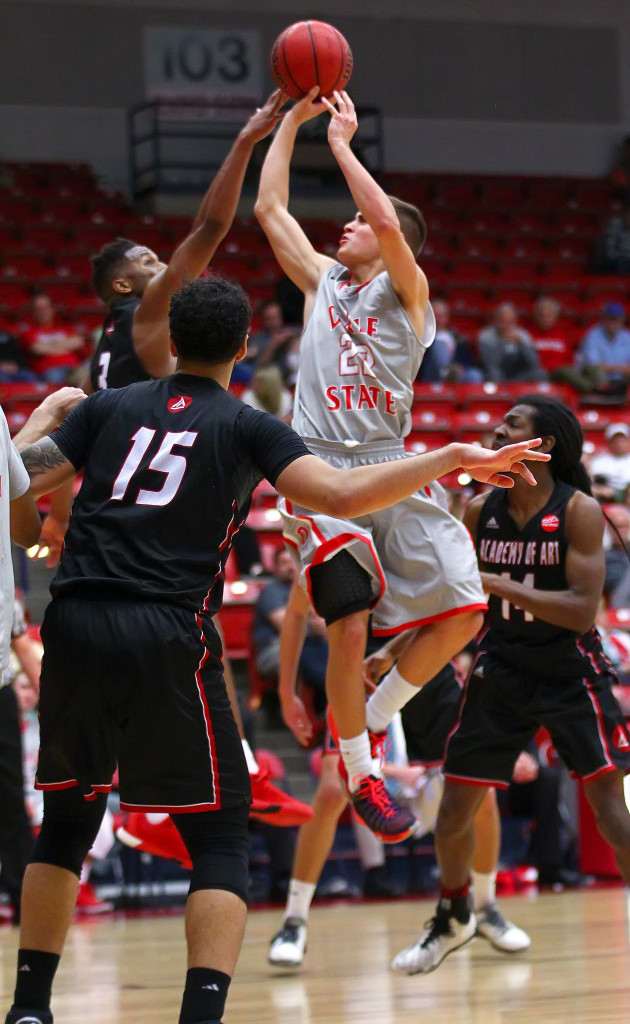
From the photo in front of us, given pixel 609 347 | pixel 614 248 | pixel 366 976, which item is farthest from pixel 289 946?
pixel 614 248

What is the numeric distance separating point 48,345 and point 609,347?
6163 millimetres

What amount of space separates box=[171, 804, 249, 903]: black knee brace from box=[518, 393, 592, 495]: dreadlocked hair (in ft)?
7.02

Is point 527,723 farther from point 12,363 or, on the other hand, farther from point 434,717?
point 12,363

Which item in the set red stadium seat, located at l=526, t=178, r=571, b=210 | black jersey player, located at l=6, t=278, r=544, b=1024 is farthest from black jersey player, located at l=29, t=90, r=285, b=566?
red stadium seat, located at l=526, t=178, r=571, b=210

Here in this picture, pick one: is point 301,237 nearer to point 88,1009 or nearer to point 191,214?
point 88,1009

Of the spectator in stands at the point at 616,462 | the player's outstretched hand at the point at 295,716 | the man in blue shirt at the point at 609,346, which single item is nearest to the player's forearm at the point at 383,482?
the player's outstretched hand at the point at 295,716

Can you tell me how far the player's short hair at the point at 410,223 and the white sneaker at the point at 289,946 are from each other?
2.77 metres

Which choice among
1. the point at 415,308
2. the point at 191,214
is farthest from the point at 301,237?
the point at 191,214

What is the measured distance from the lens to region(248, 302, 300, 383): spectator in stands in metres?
12.6

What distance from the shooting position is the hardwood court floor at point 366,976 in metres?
4.58

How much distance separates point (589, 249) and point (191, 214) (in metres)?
5.40

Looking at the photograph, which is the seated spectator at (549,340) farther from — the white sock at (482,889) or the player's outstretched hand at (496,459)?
the player's outstretched hand at (496,459)

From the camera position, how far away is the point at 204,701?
3.47 metres

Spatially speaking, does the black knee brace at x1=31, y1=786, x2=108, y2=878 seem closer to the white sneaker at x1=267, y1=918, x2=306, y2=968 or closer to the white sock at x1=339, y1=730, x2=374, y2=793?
the white sock at x1=339, y1=730, x2=374, y2=793
